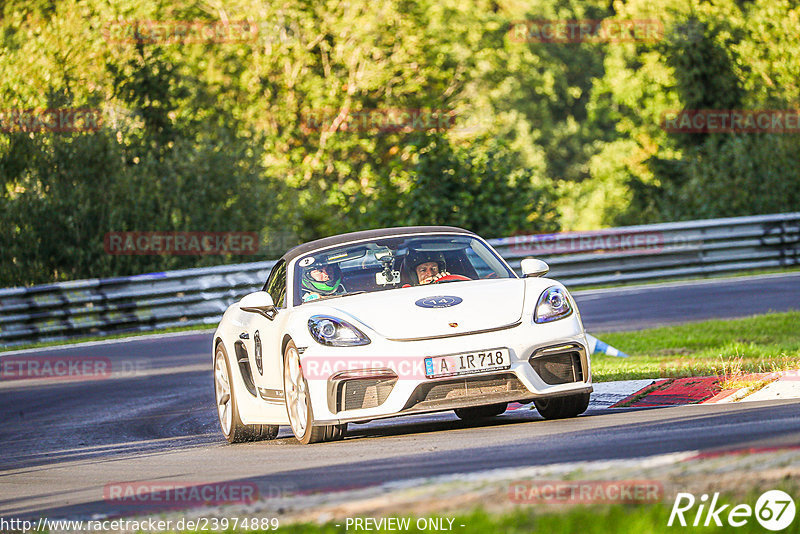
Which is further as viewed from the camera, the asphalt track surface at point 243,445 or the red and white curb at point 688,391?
the red and white curb at point 688,391

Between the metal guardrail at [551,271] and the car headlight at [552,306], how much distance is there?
13.1m

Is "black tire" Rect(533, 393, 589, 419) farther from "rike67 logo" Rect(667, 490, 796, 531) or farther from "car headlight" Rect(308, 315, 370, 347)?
"rike67 logo" Rect(667, 490, 796, 531)

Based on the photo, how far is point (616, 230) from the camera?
76.9 feet

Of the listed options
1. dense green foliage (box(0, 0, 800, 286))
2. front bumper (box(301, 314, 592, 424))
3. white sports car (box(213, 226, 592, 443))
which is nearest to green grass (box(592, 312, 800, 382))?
white sports car (box(213, 226, 592, 443))

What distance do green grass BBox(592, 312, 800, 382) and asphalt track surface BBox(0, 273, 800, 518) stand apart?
158cm

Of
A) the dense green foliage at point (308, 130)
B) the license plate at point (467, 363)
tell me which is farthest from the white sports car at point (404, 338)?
the dense green foliage at point (308, 130)

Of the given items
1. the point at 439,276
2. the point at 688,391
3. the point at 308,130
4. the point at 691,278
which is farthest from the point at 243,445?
the point at 308,130

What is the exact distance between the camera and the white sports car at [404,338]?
8.11 meters

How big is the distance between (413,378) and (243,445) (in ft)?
6.66

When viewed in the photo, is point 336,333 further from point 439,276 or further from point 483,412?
point 483,412

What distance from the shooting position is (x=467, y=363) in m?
8.10

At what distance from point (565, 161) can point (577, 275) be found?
39984 mm

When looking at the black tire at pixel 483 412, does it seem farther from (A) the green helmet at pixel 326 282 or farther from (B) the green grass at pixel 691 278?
(B) the green grass at pixel 691 278

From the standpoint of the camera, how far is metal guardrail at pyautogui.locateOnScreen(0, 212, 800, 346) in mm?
21172
